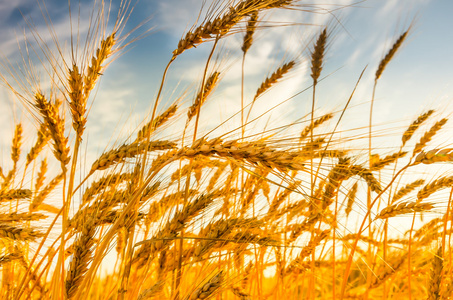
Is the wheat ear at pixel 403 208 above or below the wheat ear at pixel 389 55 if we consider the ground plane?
below

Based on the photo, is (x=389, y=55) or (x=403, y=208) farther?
(x=389, y=55)

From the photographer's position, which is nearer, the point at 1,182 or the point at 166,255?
the point at 166,255

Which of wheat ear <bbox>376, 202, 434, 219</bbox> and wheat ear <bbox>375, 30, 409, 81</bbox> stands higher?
wheat ear <bbox>375, 30, 409, 81</bbox>

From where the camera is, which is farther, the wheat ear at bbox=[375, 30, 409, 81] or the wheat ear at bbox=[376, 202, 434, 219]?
the wheat ear at bbox=[375, 30, 409, 81]

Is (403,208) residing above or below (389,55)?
below

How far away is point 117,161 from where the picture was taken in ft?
5.30

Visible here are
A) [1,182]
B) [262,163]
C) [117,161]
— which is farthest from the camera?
[1,182]

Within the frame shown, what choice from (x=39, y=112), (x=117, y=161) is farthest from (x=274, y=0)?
(x=39, y=112)

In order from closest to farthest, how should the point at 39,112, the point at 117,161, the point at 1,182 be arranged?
the point at 39,112 → the point at 117,161 → the point at 1,182

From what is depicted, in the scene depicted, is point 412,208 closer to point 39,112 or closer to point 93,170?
point 93,170

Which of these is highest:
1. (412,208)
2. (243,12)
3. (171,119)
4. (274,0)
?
(274,0)

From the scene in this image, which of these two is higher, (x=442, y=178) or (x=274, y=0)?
(x=274, y=0)

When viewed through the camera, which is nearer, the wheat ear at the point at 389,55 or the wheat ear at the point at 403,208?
the wheat ear at the point at 403,208

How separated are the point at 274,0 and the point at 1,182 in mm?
1812
